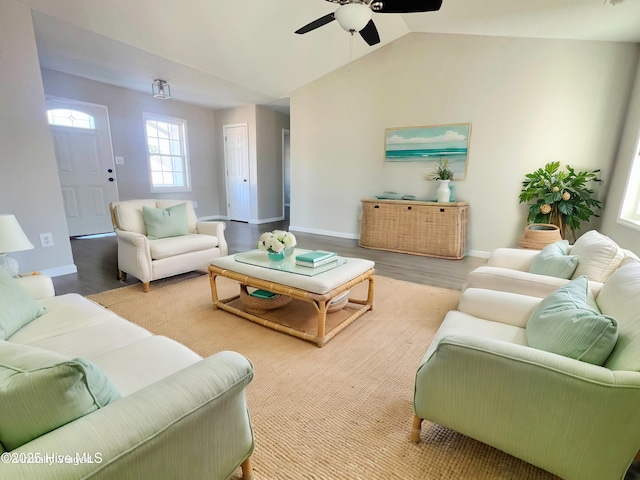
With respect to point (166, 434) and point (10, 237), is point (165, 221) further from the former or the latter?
point (166, 434)

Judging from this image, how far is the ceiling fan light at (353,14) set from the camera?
2162mm

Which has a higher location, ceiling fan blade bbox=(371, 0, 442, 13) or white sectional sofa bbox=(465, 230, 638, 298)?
ceiling fan blade bbox=(371, 0, 442, 13)

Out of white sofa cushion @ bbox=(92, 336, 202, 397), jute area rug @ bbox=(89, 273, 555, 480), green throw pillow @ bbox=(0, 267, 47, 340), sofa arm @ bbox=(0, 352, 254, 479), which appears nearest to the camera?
sofa arm @ bbox=(0, 352, 254, 479)

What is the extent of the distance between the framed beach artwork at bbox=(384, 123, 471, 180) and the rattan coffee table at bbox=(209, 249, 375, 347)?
270 centimetres

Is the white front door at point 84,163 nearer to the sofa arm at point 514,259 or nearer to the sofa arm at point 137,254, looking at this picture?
the sofa arm at point 137,254

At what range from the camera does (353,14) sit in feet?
7.18

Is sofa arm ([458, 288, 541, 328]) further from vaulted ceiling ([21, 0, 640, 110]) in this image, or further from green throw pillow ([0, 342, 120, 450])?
vaulted ceiling ([21, 0, 640, 110])

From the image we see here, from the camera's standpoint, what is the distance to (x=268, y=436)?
1256 mm

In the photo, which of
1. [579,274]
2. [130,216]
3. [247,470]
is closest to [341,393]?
[247,470]

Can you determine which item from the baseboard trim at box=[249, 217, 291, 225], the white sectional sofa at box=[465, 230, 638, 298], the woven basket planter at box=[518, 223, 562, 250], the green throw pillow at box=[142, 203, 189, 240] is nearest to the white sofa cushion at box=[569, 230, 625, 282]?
the white sectional sofa at box=[465, 230, 638, 298]

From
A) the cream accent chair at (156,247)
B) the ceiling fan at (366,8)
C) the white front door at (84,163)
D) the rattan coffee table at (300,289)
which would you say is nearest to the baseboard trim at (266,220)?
the white front door at (84,163)

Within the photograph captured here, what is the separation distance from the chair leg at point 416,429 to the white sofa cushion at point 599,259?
1.26m

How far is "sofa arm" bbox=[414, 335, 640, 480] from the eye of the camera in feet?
2.69

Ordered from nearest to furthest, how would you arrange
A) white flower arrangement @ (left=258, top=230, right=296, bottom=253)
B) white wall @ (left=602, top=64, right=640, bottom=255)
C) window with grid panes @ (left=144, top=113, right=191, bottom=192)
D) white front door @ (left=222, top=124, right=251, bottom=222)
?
white flower arrangement @ (left=258, top=230, right=296, bottom=253) < white wall @ (left=602, top=64, right=640, bottom=255) < window with grid panes @ (left=144, top=113, right=191, bottom=192) < white front door @ (left=222, top=124, right=251, bottom=222)
